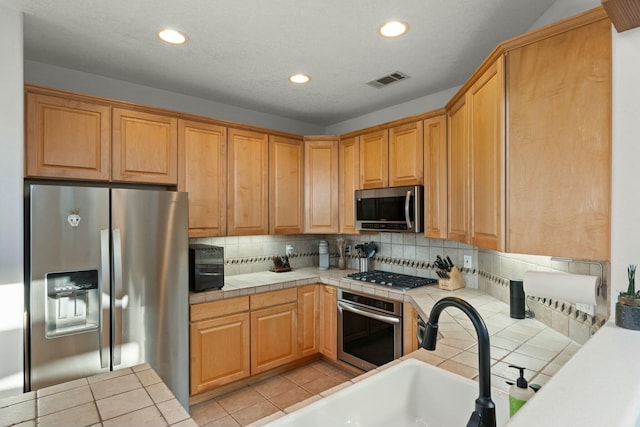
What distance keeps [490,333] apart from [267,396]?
74.2 inches

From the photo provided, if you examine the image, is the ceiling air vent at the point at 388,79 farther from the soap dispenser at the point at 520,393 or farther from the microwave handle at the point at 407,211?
the soap dispenser at the point at 520,393

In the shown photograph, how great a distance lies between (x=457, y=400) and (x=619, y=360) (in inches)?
23.3

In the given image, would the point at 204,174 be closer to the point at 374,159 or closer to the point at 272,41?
the point at 272,41

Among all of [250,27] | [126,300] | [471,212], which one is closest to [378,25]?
[250,27]

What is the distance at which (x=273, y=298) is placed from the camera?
9.66 feet

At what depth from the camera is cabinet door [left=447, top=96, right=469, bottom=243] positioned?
2.05 metres

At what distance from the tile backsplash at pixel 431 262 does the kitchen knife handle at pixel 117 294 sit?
100 centimetres

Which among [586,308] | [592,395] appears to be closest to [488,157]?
[586,308]

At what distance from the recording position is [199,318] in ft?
8.35

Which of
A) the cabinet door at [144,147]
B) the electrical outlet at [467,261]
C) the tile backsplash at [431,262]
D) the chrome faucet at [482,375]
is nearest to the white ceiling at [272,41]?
the cabinet door at [144,147]

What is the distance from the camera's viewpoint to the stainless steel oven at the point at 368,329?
2.62m

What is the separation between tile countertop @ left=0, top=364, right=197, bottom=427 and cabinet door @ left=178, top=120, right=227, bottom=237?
1697 millimetres

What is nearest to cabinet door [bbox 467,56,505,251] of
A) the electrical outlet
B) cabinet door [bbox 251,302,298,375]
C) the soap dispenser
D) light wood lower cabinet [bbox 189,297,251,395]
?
the soap dispenser

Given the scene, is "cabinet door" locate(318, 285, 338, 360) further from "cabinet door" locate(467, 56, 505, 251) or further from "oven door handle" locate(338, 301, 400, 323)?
"cabinet door" locate(467, 56, 505, 251)
